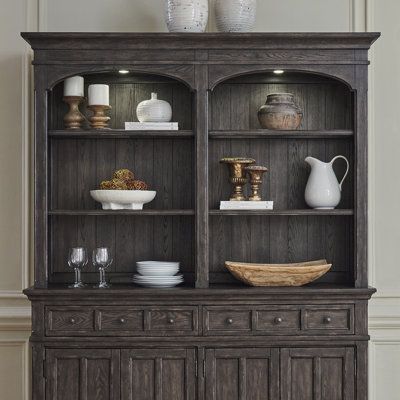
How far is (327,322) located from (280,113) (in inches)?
41.9

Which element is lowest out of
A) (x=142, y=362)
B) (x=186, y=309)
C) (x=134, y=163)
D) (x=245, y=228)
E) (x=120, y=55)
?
(x=142, y=362)

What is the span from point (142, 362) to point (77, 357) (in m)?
0.32

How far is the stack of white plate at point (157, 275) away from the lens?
3.54 m

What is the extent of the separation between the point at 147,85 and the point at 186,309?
1.26 m

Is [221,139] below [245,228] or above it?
above

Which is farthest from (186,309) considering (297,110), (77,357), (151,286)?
(297,110)

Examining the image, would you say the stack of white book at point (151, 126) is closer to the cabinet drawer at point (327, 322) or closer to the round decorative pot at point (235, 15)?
the round decorative pot at point (235, 15)

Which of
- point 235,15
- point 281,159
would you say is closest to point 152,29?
point 235,15

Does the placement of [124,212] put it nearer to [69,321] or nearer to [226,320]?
[69,321]

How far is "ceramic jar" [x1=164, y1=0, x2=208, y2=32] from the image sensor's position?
3.51 meters

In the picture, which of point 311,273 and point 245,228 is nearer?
point 311,273

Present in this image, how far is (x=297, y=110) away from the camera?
11.8 ft

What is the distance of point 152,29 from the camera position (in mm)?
3881

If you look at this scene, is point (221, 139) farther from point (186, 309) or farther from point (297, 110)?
point (186, 309)
